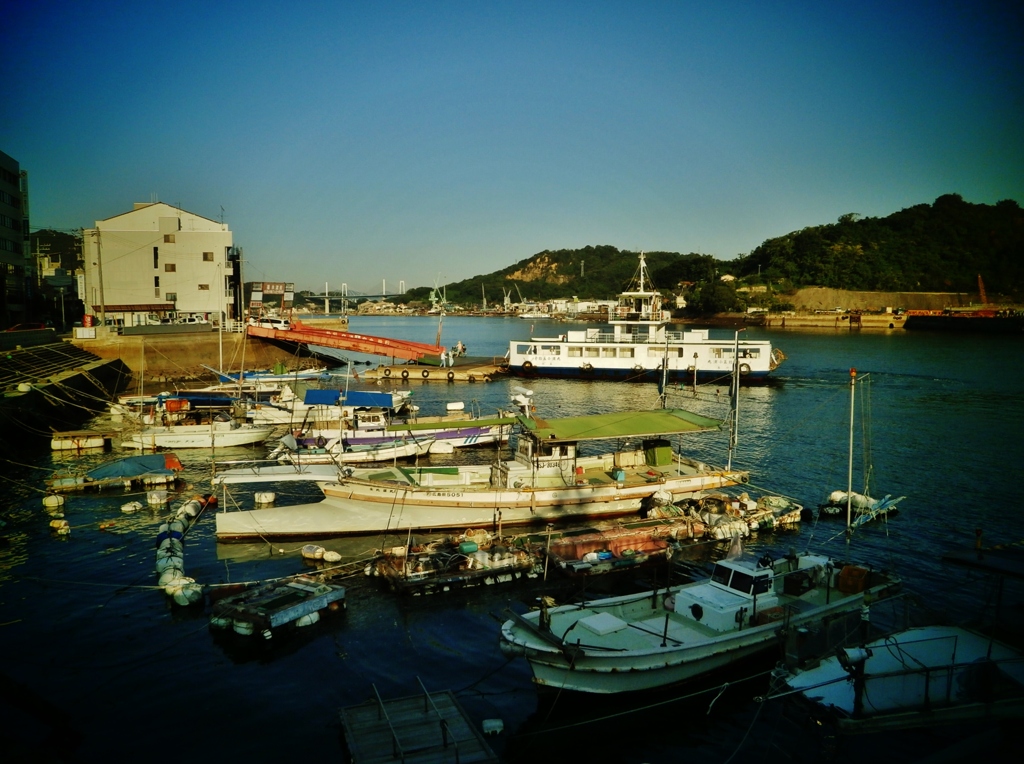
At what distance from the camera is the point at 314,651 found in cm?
1576

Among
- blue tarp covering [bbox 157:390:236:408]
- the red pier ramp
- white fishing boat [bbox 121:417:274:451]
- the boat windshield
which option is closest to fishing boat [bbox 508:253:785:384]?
the red pier ramp

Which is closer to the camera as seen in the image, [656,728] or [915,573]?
[656,728]

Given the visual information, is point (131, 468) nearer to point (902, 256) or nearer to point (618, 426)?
point (618, 426)

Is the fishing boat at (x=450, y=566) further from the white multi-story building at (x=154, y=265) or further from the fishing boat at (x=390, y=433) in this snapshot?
the white multi-story building at (x=154, y=265)

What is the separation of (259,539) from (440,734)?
13.6 meters

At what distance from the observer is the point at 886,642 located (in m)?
12.6

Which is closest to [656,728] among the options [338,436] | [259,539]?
[259,539]

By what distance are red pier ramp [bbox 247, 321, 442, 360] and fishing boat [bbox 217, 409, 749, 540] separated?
141 ft

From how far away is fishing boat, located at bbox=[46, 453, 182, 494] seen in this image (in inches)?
1107

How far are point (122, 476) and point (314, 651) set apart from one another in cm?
1808

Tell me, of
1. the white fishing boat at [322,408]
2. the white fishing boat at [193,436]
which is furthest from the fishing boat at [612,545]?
the white fishing boat at [193,436]

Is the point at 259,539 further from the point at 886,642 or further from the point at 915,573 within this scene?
the point at 915,573

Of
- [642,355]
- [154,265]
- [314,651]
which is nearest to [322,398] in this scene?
[314,651]

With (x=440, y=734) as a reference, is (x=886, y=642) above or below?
above
